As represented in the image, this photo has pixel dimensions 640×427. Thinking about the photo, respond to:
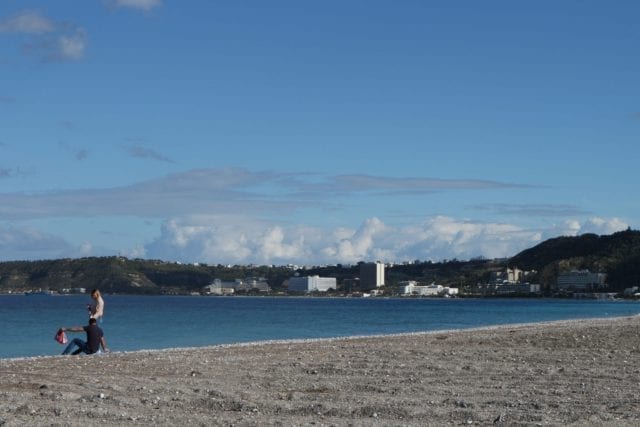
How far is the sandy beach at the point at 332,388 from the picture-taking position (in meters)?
13.2

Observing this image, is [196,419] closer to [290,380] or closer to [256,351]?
[290,380]

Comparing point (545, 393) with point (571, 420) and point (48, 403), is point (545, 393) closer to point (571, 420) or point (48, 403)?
point (571, 420)

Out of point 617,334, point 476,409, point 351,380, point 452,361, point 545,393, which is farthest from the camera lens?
point 617,334

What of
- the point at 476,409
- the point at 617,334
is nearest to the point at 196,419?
the point at 476,409

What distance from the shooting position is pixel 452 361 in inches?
834

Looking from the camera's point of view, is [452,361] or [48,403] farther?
[452,361]

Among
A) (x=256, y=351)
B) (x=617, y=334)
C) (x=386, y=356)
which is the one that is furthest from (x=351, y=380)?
(x=617, y=334)

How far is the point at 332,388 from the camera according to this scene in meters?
16.5

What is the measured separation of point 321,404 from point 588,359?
9306mm

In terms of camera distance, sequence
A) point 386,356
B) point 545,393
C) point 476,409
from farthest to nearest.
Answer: point 386,356 < point 545,393 < point 476,409

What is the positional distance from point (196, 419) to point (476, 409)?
395 centimetres

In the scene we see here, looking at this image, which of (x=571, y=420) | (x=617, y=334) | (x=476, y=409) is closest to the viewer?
(x=571, y=420)

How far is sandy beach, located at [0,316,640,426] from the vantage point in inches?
520

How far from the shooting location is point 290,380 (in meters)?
17.7
